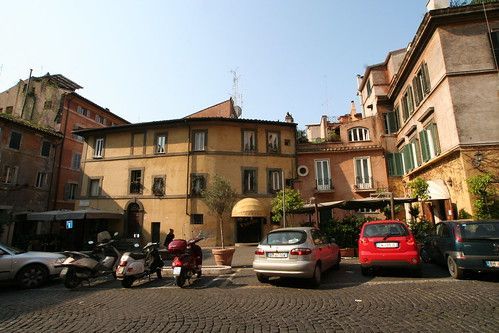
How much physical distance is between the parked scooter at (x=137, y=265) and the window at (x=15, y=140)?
2374 centimetres

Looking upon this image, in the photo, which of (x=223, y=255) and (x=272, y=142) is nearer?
(x=223, y=255)

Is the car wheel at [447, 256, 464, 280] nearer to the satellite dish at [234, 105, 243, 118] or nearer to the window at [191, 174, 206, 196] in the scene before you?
the window at [191, 174, 206, 196]

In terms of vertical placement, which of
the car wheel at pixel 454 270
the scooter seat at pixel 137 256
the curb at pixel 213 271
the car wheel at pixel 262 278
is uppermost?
the scooter seat at pixel 137 256

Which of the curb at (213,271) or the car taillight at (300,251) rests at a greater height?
the car taillight at (300,251)

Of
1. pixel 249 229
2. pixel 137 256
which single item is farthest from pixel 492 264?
pixel 249 229

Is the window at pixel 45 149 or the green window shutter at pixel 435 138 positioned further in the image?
the window at pixel 45 149

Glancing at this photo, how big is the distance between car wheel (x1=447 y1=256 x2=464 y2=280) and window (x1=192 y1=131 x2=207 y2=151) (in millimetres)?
18557

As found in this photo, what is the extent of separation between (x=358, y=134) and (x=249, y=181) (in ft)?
34.8

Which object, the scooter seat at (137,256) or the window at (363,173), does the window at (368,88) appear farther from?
the scooter seat at (137,256)

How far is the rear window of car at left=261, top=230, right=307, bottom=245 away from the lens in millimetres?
7755

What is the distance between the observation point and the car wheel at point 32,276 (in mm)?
8539

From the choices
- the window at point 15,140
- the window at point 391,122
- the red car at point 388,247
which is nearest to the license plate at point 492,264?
the red car at point 388,247

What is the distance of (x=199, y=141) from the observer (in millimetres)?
23922

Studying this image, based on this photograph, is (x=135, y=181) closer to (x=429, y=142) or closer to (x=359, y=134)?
(x=359, y=134)
